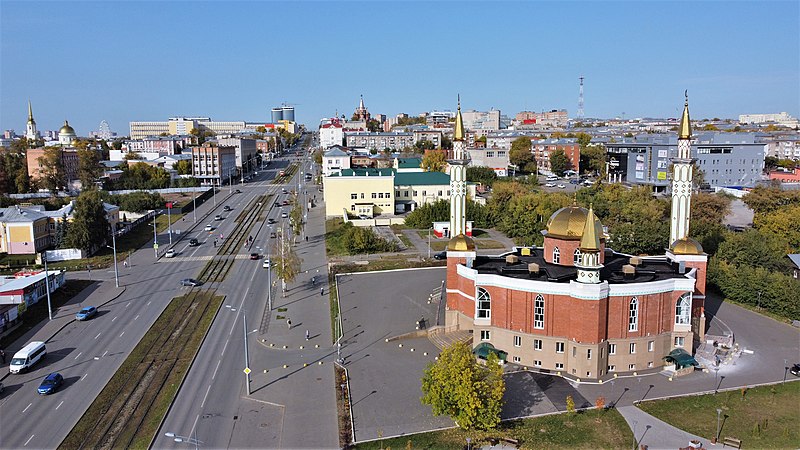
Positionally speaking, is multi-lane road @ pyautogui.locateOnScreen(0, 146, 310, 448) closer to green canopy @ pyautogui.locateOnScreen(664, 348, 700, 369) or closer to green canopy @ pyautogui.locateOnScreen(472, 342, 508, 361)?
green canopy @ pyautogui.locateOnScreen(472, 342, 508, 361)

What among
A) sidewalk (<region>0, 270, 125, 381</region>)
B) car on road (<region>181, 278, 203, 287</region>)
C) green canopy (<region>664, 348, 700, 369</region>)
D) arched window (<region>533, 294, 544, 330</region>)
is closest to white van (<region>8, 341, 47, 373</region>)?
sidewalk (<region>0, 270, 125, 381</region>)

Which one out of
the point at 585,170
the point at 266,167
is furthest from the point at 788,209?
the point at 266,167

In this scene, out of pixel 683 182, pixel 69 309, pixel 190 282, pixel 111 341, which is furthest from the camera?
pixel 190 282

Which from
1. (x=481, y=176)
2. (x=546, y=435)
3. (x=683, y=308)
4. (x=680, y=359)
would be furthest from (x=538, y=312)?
(x=481, y=176)

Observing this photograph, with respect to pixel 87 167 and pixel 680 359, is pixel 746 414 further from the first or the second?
pixel 87 167

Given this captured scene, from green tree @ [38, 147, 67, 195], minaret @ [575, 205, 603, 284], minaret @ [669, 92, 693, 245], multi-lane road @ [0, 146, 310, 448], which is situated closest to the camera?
multi-lane road @ [0, 146, 310, 448]

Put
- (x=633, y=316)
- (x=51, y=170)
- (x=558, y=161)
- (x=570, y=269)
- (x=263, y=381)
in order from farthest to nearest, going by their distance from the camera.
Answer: (x=558, y=161) → (x=51, y=170) → (x=570, y=269) → (x=633, y=316) → (x=263, y=381)

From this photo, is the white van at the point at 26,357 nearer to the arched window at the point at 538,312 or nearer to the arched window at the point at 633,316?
the arched window at the point at 538,312

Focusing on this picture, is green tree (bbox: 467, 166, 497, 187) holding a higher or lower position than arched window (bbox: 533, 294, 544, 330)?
higher
